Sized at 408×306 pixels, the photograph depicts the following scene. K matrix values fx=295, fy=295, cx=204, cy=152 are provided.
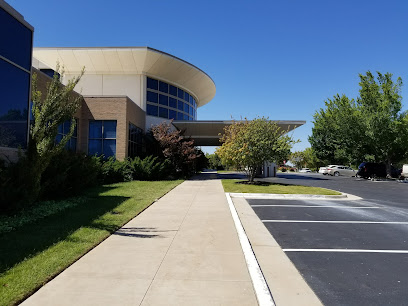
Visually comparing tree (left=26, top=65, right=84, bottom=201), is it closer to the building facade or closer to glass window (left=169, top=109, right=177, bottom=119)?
the building facade

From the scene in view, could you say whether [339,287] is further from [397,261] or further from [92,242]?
[92,242]

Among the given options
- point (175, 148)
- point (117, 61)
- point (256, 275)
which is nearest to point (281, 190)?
point (175, 148)

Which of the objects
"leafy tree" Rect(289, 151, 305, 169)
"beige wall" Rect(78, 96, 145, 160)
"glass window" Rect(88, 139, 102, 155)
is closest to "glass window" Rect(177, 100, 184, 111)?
"beige wall" Rect(78, 96, 145, 160)

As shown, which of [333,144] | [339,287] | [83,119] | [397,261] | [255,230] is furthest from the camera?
[333,144]

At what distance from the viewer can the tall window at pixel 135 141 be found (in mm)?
21723

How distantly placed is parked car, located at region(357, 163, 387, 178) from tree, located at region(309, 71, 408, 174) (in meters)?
1.03

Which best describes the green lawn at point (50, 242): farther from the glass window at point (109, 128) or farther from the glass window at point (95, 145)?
the glass window at point (95, 145)

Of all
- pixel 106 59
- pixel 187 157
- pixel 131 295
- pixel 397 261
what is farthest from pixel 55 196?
pixel 106 59

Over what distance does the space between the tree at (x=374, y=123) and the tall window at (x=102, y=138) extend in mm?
26398

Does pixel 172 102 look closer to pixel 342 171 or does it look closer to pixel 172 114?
pixel 172 114

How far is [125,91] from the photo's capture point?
26516 millimetres

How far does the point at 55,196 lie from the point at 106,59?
17961mm

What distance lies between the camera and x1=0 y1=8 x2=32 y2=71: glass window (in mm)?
8758

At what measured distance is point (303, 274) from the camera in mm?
4367
